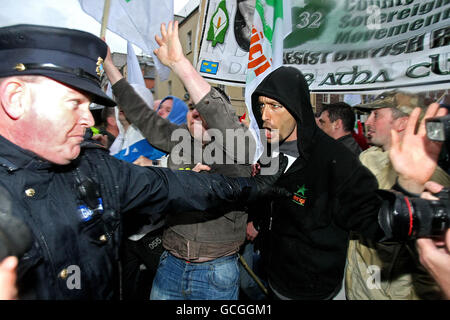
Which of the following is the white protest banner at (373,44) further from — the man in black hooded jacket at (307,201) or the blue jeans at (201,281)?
the blue jeans at (201,281)

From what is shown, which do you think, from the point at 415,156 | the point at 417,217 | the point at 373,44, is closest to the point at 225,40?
the point at 373,44

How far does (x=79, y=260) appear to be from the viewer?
3.72 ft

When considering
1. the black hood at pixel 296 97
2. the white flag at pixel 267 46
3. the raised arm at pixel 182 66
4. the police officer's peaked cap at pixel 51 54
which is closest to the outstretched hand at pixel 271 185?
the black hood at pixel 296 97

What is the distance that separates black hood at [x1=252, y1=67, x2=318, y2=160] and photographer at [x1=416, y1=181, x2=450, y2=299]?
81 centimetres

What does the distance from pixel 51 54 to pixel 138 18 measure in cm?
162

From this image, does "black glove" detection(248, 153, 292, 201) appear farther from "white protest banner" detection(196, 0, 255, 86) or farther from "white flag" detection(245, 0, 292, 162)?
"white protest banner" detection(196, 0, 255, 86)

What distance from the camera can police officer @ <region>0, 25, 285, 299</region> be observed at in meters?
1.02

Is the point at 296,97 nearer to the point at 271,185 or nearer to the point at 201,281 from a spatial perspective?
the point at 271,185

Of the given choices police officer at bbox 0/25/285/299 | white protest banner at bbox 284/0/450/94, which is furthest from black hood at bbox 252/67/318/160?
police officer at bbox 0/25/285/299

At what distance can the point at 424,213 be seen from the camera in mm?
1091

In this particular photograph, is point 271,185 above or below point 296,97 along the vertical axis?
below

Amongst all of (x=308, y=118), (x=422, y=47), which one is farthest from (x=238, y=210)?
(x=422, y=47)

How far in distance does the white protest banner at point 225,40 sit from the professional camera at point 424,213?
1846 millimetres
